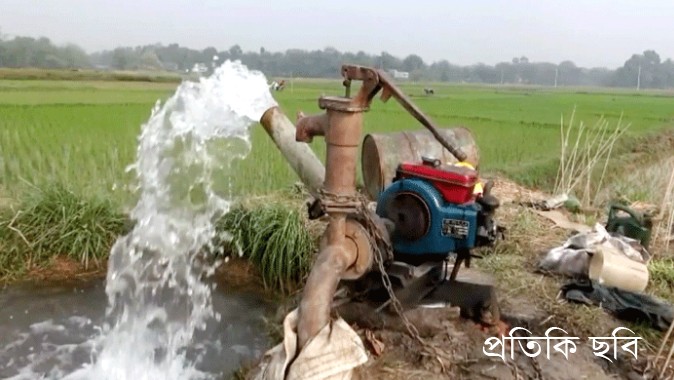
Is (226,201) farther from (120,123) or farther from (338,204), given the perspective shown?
(120,123)

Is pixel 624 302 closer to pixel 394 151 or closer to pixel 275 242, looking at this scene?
pixel 394 151

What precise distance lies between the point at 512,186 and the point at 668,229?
2.36 meters

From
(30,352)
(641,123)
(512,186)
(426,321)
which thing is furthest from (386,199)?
(641,123)

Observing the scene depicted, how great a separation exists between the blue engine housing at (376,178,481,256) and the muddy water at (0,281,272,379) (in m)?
1.24

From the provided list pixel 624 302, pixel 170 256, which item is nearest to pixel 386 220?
pixel 624 302

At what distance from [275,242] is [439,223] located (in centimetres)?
188

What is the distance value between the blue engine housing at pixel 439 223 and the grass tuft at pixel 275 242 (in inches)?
64.3

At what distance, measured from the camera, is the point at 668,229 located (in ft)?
16.6

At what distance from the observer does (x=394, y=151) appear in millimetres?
4789

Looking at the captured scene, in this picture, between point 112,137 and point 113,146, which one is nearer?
point 113,146

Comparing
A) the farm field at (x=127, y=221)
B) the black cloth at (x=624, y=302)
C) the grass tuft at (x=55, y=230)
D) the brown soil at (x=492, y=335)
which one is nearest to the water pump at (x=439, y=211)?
the brown soil at (x=492, y=335)

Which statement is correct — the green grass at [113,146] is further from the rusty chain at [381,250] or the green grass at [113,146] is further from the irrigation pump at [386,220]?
the rusty chain at [381,250]

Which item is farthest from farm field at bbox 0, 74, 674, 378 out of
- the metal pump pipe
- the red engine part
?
the red engine part

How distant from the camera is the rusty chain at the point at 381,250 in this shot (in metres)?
2.42
